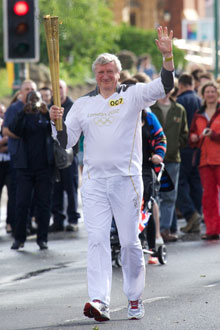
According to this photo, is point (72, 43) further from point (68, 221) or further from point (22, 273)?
point (22, 273)

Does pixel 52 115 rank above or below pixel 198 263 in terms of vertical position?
above

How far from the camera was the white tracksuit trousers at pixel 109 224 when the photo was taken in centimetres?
787

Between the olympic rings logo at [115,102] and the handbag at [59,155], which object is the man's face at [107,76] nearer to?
the olympic rings logo at [115,102]

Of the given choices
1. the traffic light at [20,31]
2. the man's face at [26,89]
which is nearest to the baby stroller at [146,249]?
the man's face at [26,89]

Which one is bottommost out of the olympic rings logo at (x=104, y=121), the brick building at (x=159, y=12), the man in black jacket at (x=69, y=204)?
the brick building at (x=159, y=12)

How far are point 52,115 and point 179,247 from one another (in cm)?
478

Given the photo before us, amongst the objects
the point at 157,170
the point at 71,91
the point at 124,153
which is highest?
the point at 124,153

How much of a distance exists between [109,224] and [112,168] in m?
0.43

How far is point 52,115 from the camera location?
7.82 metres

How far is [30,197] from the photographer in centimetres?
1232

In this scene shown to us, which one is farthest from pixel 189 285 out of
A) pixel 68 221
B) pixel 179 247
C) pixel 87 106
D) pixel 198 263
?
pixel 68 221

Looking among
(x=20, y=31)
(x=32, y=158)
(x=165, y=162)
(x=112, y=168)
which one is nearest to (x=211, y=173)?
(x=165, y=162)

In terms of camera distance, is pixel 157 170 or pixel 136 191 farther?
pixel 157 170

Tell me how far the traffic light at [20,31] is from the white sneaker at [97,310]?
28.5ft
